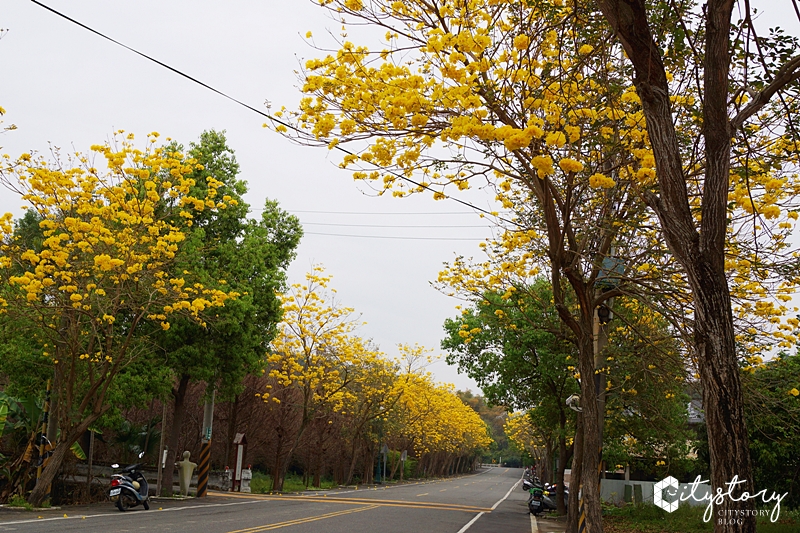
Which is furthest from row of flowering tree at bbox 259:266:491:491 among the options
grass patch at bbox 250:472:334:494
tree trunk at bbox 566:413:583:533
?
tree trunk at bbox 566:413:583:533

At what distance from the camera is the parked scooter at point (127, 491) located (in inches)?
606

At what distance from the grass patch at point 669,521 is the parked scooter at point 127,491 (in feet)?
36.9

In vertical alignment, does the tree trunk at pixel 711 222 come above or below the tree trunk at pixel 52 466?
above

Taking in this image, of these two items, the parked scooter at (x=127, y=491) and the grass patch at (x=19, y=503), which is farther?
the parked scooter at (x=127, y=491)

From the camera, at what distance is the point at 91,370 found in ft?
51.6

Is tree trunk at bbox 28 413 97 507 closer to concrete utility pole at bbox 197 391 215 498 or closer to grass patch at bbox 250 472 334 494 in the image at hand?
concrete utility pole at bbox 197 391 215 498

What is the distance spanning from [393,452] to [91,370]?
44.9 meters

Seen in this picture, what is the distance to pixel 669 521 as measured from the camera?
62.6 ft

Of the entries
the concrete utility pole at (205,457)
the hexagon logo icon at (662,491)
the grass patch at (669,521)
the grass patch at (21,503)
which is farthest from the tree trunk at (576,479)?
the concrete utility pole at (205,457)

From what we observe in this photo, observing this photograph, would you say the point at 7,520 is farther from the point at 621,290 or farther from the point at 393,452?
the point at 393,452

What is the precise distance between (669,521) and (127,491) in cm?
1358

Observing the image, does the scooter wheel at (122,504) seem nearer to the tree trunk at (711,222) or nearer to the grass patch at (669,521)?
the grass patch at (669,521)

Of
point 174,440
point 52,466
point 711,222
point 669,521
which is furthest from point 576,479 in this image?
point 174,440

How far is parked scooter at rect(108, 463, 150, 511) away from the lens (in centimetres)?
1538
